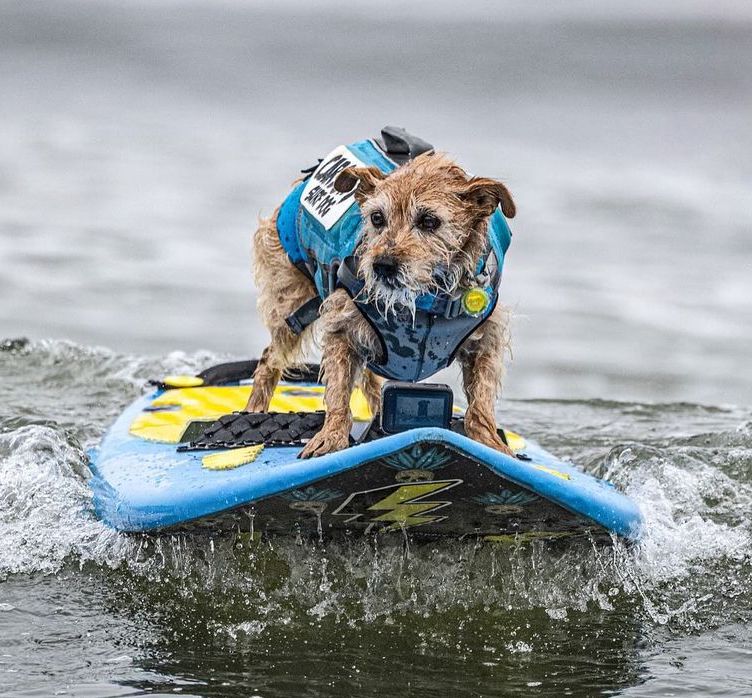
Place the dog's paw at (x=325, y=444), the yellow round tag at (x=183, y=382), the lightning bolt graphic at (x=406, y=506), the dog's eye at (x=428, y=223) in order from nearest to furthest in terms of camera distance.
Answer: the lightning bolt graphic at (x=406, y=506) < the dog's eye at (x=428, y=223) < the dog's paw at (x=325, y=444) < the yellow round tag at (x=183, y=382)

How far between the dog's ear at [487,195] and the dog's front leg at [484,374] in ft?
1.67

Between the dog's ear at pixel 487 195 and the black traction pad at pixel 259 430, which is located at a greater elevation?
the dog's ear at pixel 487 195

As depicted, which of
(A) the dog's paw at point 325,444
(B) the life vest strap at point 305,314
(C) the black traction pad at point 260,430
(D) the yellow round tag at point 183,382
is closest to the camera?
(A) the dog's paw at point 325,444

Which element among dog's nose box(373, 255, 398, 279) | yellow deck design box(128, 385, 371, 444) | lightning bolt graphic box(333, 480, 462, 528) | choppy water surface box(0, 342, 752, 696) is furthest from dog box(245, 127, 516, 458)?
yellow deck design box(128, 385, 371, 444)

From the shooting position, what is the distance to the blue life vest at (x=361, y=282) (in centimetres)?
455

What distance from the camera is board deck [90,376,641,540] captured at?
396cm

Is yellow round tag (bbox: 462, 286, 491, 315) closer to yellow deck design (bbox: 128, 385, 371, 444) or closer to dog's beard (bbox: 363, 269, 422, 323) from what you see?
dog's beard (bbox: 363, 269, 422, 323)

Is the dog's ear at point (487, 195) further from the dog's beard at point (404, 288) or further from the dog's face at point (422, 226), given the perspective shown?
the dog's beard at point (404, 288)

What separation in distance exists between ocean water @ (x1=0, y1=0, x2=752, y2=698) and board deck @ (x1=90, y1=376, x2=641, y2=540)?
0.67 ft

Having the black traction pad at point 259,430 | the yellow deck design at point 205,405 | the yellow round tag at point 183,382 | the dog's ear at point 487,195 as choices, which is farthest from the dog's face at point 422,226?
the yellow round tag at point 183,382

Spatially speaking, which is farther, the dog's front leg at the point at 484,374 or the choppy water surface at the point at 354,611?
the dog's front leg at the point at 484,374

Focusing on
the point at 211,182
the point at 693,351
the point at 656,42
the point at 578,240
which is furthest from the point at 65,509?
the point at 656,42

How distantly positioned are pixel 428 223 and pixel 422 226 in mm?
22

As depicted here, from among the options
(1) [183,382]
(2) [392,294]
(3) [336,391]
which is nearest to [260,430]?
(3) [336,391]
